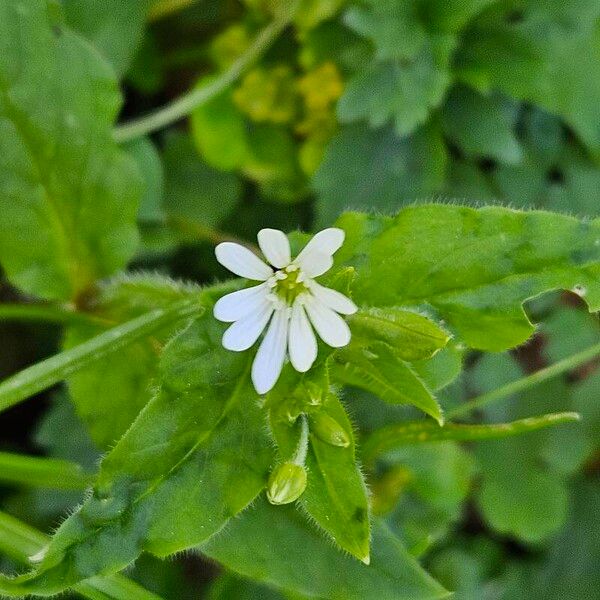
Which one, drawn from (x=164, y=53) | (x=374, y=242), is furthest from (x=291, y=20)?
(x=374, y=242)

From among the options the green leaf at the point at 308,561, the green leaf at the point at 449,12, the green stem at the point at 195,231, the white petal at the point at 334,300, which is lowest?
the green leaf at the point at 308,561

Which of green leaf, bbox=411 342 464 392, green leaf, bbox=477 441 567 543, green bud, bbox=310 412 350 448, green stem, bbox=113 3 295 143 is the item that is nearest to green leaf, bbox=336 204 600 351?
green leaf, bbox=411 342 464 392

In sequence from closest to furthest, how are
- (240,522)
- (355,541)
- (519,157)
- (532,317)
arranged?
(355,541) < (240,522) < (519,157) < (532,317)

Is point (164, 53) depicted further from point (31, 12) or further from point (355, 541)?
point (355, 541)

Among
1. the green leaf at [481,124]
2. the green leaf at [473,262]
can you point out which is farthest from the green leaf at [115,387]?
the green leaf at [481,124]

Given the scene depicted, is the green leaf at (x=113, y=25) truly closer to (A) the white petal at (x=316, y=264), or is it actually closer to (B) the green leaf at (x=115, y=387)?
(B) the green leaf at (x=115, y=387)

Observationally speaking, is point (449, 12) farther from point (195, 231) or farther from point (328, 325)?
point (328, 325)

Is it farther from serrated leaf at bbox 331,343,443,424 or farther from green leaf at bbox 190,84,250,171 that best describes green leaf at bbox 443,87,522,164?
serrated leaf at bbox 331,343,443,424
